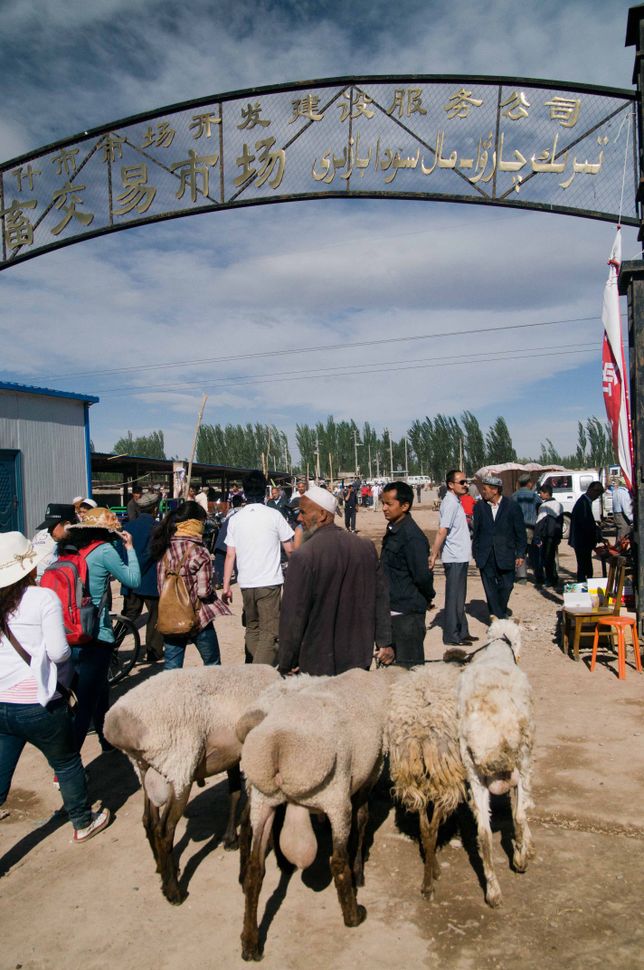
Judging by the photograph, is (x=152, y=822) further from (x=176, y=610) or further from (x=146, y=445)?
(x=146, y=445)

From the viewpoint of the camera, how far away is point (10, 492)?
537 inches

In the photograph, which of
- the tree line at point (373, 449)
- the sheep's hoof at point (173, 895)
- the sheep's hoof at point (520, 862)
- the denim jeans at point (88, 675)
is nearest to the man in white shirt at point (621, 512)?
the sheep's hoof at point (520, 862)

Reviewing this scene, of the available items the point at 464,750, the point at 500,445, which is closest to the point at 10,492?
the point at 464,750

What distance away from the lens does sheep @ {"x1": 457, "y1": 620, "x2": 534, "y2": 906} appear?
10.9ft

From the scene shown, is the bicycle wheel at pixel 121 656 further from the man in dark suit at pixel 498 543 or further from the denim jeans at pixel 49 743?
the man in dark suit at pixel 498 543

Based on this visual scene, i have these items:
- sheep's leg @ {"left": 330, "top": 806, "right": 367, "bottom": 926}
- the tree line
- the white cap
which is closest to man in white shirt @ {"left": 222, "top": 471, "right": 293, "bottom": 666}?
the white cap

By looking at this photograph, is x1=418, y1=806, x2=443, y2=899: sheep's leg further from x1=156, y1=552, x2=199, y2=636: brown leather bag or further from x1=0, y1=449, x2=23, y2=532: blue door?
x1=0, y1=449, x2=23, y2=532: blue door

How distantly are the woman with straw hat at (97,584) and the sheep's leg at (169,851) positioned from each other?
1544 millimetres

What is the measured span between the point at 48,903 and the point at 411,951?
187 centimetres

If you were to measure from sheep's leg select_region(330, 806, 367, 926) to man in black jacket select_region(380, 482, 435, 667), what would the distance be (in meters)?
2.10

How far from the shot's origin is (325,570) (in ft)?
13.2

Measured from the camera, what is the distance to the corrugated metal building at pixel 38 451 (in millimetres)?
13578

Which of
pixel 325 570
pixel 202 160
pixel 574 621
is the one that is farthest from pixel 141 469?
pixel 325 570

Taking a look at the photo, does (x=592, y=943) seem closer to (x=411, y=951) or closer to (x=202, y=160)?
(x=411, y=951)
